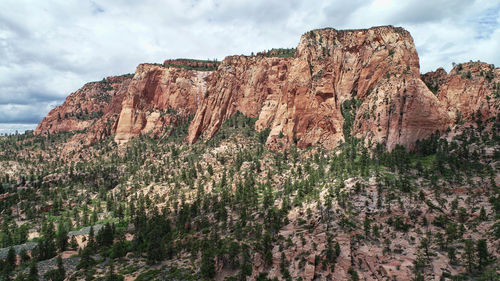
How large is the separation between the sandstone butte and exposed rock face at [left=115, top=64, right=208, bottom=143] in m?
0.67

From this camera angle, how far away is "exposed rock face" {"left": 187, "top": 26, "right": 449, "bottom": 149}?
9338 centimetres

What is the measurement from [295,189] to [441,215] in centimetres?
4058

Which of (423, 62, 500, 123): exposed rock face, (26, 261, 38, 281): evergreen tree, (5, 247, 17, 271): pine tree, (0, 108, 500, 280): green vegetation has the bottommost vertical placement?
(5, 247, 17, 271): pine tree

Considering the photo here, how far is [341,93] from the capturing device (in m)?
129

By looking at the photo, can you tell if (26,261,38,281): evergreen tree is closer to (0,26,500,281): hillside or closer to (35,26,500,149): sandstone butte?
(0,26,500,281): hillside

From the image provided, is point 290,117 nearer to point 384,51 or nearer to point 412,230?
point 384,51

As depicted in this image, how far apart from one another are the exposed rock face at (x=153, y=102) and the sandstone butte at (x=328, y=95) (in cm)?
67

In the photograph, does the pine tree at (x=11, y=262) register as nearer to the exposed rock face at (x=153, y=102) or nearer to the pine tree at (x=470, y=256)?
the pine tree at (x=470, y=256)

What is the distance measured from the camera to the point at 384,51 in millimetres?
115938

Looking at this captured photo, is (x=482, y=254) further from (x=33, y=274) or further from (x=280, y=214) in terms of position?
(x=33, y=274)

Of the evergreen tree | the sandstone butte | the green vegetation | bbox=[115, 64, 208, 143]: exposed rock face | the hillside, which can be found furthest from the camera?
bbox=[115, 64, 208, 143]: exposed rock face

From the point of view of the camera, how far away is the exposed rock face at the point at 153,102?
186750 mm

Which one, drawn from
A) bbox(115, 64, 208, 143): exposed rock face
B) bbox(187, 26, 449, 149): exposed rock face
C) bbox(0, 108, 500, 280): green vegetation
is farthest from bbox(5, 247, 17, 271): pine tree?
bbox(115, 64, 208, 143): exposed rock face

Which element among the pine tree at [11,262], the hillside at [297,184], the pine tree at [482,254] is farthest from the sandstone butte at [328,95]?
the pine tree at [11,262]
